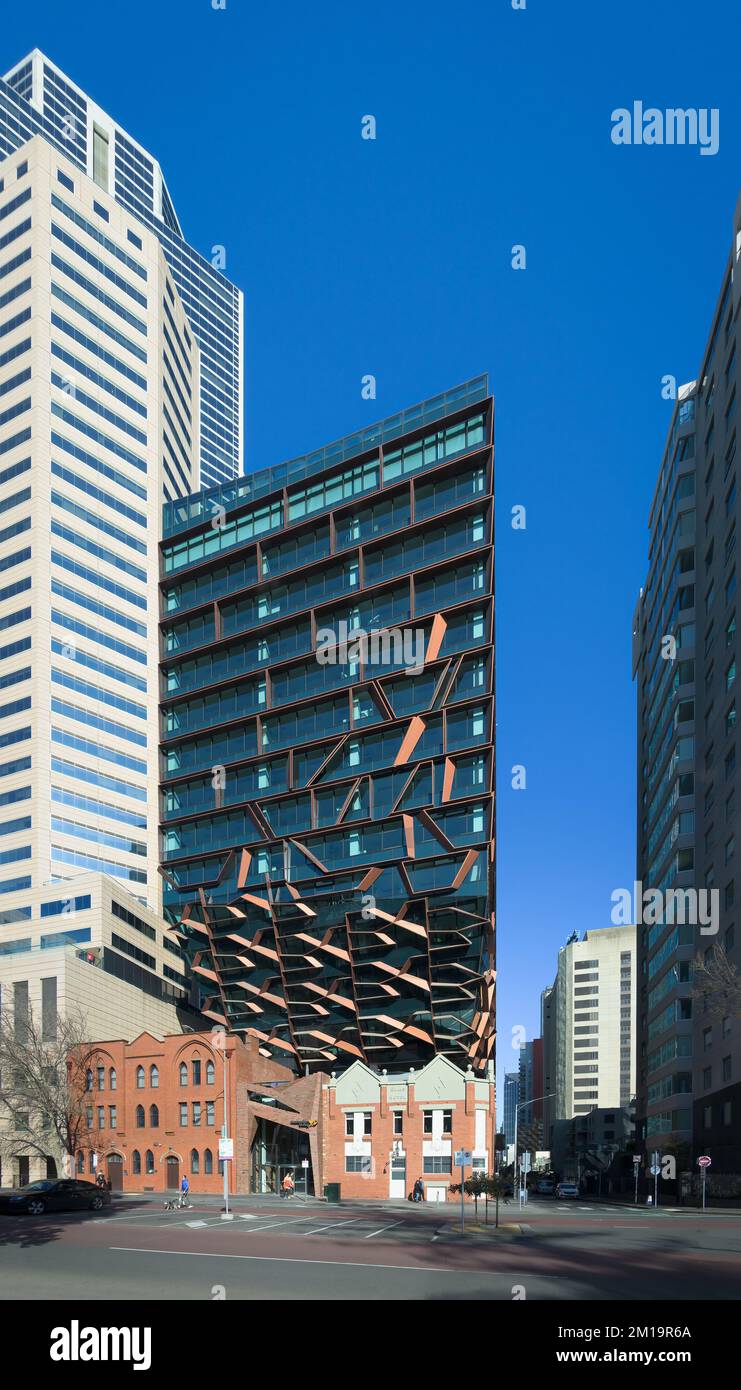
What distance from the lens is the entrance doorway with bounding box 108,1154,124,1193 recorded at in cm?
7562

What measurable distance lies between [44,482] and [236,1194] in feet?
196

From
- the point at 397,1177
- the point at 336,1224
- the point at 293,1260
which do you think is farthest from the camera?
the point at 397,1177

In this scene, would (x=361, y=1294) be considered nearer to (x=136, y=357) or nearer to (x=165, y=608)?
(x=165, y=608)

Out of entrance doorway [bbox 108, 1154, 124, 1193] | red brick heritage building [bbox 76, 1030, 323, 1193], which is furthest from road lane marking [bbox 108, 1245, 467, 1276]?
entrance doorway [bbox 108, 1154, 124, 1193]

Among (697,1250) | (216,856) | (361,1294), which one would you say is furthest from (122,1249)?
(216,856)

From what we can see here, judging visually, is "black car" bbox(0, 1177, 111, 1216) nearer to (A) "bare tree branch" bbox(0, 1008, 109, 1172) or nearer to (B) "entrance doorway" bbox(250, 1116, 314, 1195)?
(A) "bare tree branch" bbox(0, 1008, 109, 1172)

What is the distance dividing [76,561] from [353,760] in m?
32.1

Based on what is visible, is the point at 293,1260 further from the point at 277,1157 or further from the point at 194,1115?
the point at 277,1157

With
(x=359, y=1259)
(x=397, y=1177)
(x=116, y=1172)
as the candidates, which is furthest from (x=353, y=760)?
(x=359, y=1259)

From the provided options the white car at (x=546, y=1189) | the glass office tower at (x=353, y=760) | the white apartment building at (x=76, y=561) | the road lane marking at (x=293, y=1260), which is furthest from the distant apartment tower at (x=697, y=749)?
the white apartment building at (x=76, y=561)

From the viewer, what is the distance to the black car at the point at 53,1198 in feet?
151

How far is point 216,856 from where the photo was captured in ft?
314

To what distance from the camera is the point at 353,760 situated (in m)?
87.5

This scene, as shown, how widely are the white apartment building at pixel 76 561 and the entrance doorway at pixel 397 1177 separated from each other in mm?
27492
